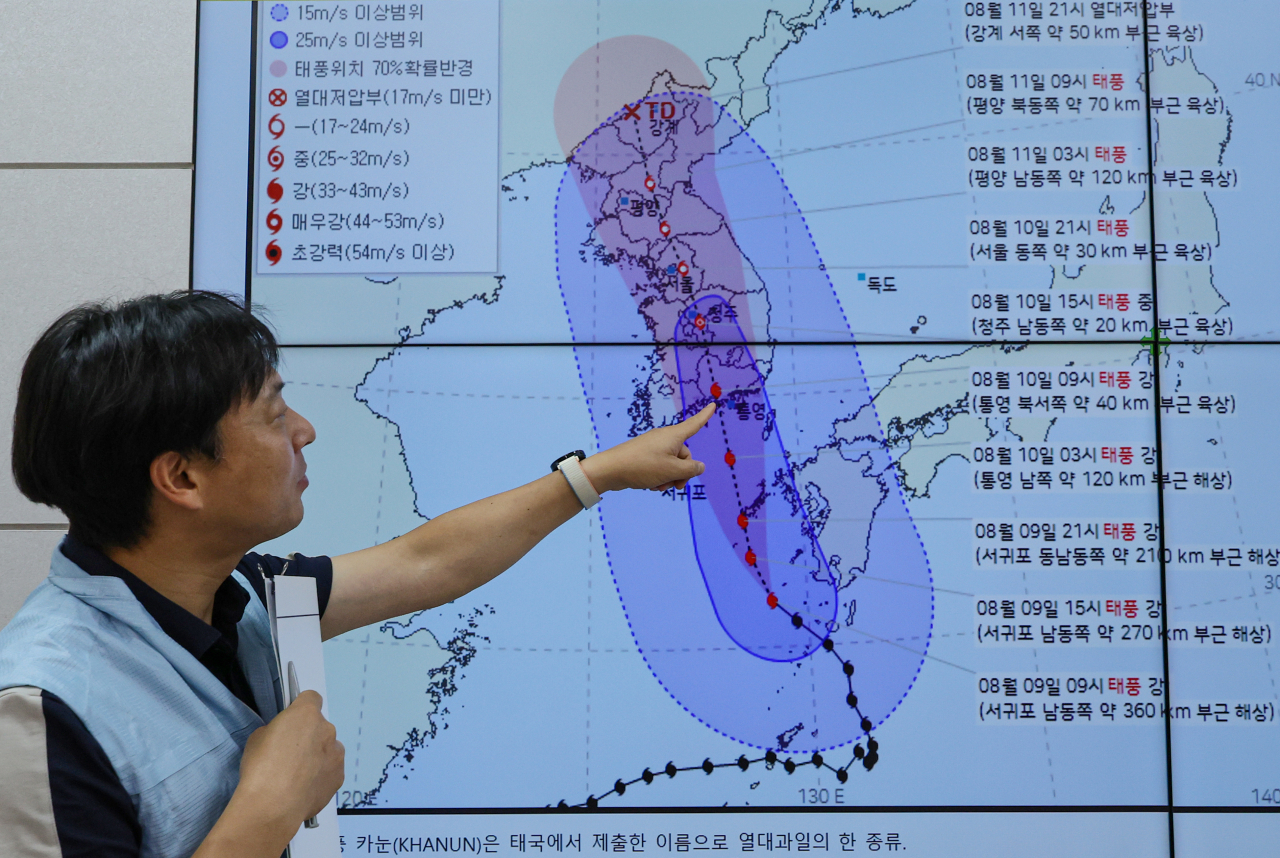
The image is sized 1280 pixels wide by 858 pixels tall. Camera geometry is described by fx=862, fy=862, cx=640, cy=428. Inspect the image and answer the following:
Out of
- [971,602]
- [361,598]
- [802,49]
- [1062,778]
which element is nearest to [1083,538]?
[971,602]

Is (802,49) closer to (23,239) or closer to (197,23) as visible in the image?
(197,23)

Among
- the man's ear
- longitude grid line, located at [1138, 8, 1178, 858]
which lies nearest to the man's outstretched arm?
the man's ear

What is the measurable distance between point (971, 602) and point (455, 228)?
129cm

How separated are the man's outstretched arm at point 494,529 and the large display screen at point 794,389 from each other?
16.7 inches

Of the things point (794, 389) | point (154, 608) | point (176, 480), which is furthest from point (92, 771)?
point (794, 389)

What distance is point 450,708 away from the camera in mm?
1706

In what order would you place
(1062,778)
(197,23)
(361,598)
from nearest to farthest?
(361,598)
(1062,778)
(197,23)

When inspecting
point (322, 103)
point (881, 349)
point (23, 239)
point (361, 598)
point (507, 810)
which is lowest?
point (507, 810)

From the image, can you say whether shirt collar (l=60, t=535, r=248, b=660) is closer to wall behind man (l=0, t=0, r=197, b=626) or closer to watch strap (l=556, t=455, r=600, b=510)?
watch strap (l=556, t=455, r=600, b=510)

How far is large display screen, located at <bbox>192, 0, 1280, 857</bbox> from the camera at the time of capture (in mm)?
1695

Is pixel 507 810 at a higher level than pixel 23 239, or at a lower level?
lower

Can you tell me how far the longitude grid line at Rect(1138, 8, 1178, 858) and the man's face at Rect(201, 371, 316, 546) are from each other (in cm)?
162

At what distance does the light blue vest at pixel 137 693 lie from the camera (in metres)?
0.80

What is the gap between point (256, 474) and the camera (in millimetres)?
977
